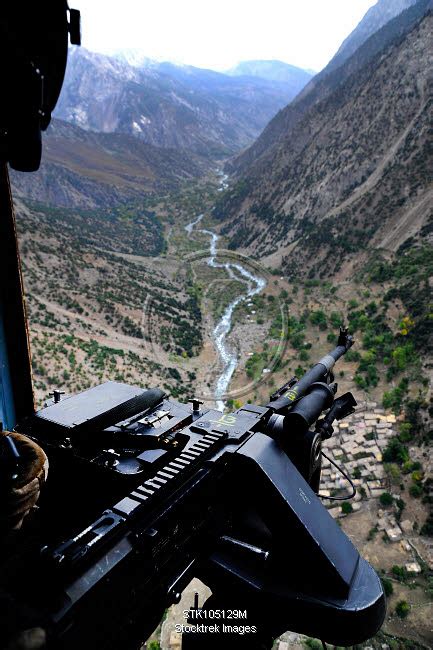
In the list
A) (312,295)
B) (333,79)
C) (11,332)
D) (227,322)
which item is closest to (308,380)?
(11,332)

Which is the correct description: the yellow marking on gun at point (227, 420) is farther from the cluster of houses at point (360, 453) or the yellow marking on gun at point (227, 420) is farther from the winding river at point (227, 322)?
the winding river at point (227, 322)

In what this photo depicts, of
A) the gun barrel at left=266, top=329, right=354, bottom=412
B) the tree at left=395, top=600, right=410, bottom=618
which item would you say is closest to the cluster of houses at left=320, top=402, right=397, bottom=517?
the tree at left=395, top=600, right=410, bottom=618

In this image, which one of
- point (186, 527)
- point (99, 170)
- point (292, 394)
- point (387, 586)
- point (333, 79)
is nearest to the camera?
point (186, 527)

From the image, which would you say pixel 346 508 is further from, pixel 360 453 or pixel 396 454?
pixel 396 454

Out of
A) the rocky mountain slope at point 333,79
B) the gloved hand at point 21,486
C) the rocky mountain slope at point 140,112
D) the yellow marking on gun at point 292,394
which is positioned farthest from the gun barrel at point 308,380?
the rocky mountain slope at point 140,112

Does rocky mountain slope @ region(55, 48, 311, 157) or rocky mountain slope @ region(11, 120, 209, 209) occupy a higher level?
rocky mountain slope @ region(55, 48, 311, 157)

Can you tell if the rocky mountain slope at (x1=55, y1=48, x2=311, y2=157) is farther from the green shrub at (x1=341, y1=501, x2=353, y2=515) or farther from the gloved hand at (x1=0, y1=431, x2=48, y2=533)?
the gloved hand at (x1=0, y1=431, x2=48, y2=533)
